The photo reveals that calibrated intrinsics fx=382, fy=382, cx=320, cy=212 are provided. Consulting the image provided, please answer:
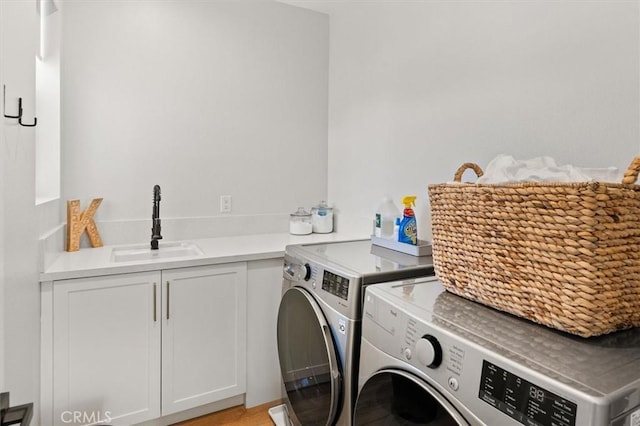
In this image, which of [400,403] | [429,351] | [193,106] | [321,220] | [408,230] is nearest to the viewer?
[429,351]

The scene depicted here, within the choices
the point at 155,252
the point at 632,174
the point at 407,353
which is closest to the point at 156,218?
the point at 155,252

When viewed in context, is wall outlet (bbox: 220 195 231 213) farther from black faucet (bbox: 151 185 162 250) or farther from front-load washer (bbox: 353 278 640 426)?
front-load washer (bbox: 353 278 640 426)

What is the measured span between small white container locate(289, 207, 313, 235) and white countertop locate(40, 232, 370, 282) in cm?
4

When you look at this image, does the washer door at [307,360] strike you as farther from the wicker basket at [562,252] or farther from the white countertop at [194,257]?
the wicker basket at [562,252]

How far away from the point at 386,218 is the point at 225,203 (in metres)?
1.06

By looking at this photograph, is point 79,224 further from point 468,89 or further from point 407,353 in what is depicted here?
point 468,89

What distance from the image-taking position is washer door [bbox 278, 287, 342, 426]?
1.30m

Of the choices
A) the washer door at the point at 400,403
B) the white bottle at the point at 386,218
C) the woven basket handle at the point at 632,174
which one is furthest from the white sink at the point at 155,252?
the woven basket handle at the point at 632,174

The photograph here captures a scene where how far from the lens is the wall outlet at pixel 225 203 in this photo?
8.08 ft

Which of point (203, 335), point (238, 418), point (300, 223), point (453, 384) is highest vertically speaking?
point (300, 223)

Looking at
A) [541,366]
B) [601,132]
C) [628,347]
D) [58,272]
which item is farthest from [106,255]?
[601,132]

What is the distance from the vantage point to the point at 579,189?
0.76 m

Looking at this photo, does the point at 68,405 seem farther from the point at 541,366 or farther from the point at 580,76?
the point at 580,76

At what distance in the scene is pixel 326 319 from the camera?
1362 millimetres
